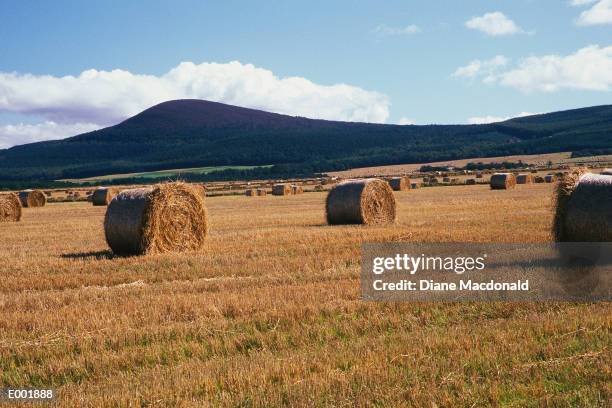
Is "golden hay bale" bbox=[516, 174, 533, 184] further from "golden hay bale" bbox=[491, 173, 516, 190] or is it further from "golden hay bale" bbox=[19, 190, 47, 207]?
"golden hay bale" bbox=[19, 190, 47, 207]

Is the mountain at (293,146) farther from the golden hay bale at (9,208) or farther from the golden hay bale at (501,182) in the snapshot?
the golden hay bale at (9,208)

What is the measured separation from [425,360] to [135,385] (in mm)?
2731

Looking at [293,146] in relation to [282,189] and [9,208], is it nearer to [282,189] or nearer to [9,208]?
[282,189]

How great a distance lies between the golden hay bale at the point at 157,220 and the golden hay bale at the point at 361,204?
6.69 meters

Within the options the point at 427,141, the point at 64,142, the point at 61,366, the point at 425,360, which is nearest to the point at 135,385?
the point at 61,366

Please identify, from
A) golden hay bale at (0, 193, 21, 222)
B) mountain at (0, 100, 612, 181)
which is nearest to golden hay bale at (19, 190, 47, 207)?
golden hay bale at (0, 193, 21, 222)

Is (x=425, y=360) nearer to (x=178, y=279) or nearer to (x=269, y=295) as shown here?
(x=269, y=295)

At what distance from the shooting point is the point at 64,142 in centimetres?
19438

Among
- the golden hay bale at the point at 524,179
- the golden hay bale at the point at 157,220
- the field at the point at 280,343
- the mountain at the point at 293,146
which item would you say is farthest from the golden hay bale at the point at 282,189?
the mountain at the point at 293,146

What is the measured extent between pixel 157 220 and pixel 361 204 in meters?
8.47

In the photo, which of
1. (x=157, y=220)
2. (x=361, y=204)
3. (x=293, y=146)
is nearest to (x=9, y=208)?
(x=361, y=204)

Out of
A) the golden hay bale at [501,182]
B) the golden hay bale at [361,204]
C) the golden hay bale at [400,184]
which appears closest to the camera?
the golden hay bale at [361,204]

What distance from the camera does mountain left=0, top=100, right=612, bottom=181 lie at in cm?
14062

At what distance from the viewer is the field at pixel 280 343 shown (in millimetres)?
6012
